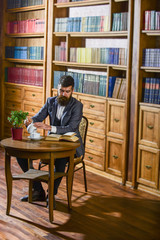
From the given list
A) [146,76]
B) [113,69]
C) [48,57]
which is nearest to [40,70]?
[48,57]

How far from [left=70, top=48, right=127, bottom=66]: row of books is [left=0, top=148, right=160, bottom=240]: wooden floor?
5.73 ft

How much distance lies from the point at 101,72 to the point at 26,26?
1.99 metres

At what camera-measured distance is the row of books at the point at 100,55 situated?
5.17 metres

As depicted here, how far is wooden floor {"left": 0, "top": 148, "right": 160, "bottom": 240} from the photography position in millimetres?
3561

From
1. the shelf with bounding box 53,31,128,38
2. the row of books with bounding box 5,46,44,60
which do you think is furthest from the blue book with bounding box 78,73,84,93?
the row of books with bounding box 5,46,44,60

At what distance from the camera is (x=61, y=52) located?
6.15 meters

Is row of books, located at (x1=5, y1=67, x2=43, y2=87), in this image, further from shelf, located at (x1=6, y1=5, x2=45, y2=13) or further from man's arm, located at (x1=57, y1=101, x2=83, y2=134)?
man's arm, located at (x1=57, y1=101, x2=83, y2=134)

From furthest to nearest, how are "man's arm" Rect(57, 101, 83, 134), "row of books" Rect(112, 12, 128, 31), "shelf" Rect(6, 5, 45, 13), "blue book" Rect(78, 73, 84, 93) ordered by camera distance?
1. "shelf" Rect(6, 5, 45, 13)
2. "blue book" Rect(78, 73, 84, 93)
3. "row of books" Rect(112, 12, 128, 31)
4. "man's arm" Rect(57, 101, 83, 134)

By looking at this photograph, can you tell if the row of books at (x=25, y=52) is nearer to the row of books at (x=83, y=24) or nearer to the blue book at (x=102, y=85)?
the row of books at (x=83, y=24)

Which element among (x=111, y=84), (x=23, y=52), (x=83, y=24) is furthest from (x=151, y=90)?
(x=23, y=52)

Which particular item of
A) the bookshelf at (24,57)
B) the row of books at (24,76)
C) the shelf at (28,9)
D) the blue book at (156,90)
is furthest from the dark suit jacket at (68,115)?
the shelf at (28,9)

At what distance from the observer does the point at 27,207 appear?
4.17 m

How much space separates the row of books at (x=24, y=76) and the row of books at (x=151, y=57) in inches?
92.4

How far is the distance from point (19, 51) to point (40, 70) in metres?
0.79
